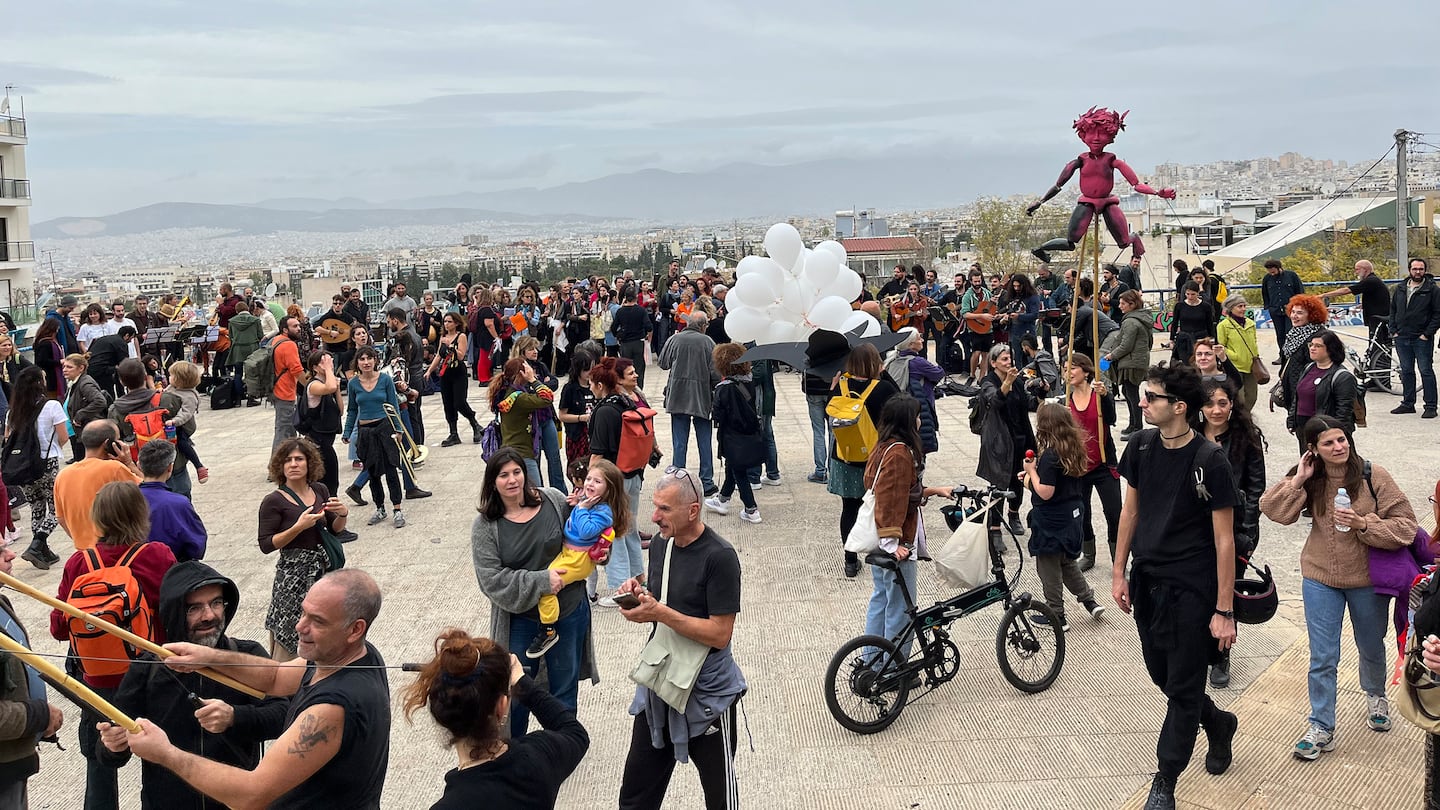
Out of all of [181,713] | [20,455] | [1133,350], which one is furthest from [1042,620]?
[20,455]

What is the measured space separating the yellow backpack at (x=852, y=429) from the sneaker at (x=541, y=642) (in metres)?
2.97

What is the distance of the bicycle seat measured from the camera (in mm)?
5512

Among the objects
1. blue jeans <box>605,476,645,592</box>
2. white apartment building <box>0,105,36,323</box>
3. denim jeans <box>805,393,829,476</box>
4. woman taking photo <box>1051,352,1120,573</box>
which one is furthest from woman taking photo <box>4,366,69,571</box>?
white apartment building <box>0,105,36,323</box>

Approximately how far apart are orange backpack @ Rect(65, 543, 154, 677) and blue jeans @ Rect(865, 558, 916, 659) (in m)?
3.39

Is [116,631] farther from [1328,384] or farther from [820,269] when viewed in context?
[820,269]

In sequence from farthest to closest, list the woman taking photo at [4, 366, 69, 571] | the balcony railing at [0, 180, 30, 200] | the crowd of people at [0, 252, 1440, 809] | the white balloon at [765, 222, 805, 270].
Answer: the balcony railing at [0, 180, 30, 200] < the white balloon at [765, 222, 805, 270] < the woman taking photo at [4, 366, 69, 571] < the crowd of people at [0, 252, 1440, 809]

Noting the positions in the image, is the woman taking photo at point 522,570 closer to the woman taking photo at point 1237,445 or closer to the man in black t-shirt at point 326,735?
the man in black t-shirt at point 326,735

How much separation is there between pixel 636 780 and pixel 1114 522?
4.50 meters

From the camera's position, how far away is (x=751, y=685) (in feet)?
20.2

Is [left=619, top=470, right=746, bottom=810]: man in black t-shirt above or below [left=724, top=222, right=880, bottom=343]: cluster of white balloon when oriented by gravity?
below

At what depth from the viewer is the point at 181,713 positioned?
370 centimetres

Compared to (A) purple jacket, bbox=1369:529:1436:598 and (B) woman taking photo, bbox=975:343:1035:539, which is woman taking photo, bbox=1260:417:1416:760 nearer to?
(A) purple jacket, bbox=1369:529:1436:598

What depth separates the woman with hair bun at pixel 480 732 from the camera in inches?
114

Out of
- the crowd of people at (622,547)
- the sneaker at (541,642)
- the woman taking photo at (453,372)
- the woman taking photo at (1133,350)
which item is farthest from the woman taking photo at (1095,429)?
the woman taking photo at (453,372)
